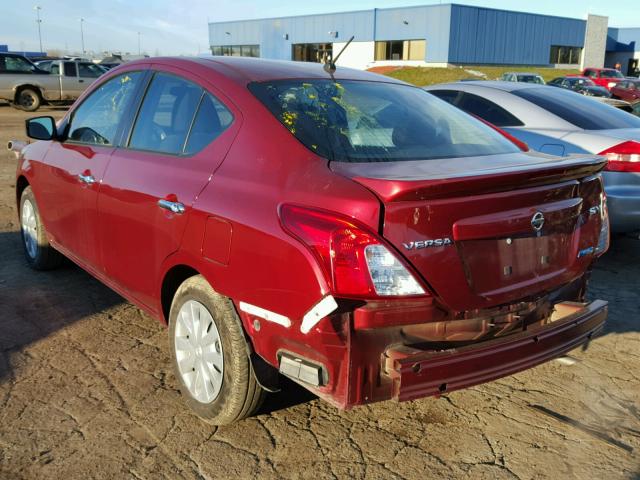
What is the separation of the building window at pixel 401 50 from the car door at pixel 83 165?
155 ft

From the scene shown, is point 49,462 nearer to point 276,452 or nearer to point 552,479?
point 276,452

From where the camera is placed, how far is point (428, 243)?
238cm

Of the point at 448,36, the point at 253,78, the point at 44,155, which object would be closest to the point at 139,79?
the point at 253,78

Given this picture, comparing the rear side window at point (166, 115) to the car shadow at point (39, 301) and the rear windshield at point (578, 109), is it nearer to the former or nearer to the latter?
the car shadow at point (39, 301)

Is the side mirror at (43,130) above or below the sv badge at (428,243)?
above

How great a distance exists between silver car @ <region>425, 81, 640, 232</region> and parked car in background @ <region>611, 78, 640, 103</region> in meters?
24.1

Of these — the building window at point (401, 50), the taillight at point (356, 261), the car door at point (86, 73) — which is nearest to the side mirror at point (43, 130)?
the taillight at point (356, 261)

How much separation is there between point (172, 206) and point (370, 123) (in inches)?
41.5

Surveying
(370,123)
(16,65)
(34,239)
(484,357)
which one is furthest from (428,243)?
(16,65)

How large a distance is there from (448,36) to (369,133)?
46.7m

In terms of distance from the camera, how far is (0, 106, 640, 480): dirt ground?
2.79 m

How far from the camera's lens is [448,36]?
46.5m

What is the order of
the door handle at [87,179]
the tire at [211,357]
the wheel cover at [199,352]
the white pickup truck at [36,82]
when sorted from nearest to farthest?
the tire at [211,357]
the wheel cover at [199,352]
the door handle at [87,179]
the white pickup truck at [36,82]

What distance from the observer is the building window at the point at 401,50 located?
4906cm
